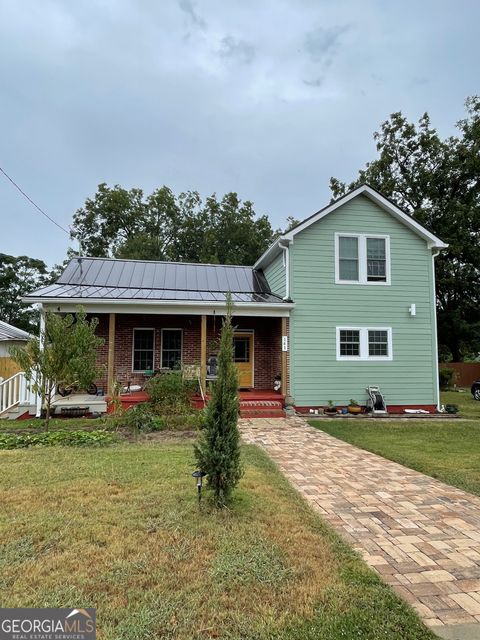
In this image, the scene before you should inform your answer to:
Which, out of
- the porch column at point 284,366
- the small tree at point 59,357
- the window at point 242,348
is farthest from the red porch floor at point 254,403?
the small tree at point 59,357

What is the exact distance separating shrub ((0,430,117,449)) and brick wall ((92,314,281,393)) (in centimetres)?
408

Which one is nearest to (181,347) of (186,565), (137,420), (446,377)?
(137,420)

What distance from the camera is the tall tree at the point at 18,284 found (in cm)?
3322

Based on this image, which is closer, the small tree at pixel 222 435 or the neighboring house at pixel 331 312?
the small tree at pixel 222 435

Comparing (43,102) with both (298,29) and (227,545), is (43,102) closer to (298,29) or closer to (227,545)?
(298,29)

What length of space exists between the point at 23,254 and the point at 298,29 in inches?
1283

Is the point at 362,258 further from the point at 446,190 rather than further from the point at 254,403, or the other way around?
the point at 446,190

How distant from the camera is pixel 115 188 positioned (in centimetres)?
3125

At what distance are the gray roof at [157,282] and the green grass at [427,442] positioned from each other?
4385 mm

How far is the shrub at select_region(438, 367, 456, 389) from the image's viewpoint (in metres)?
20.0

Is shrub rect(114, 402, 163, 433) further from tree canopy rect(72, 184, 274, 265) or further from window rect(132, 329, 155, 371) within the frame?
tree canopy rect(72, 184, 274, 265)

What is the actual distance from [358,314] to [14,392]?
10570 mm

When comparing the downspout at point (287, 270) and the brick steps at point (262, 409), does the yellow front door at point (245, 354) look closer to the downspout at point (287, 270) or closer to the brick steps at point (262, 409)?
the brick steps at point (262, 409)

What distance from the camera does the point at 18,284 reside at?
33906 millimetres
